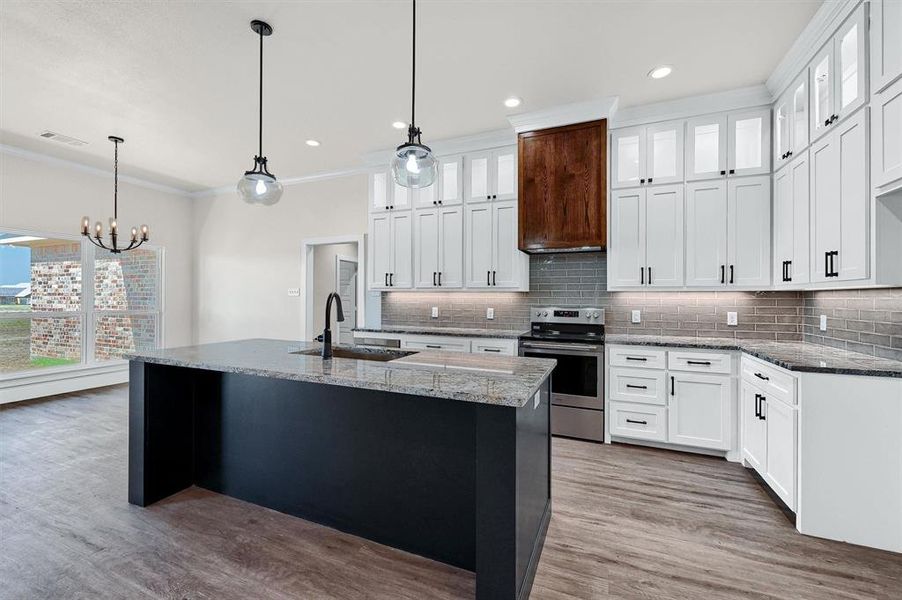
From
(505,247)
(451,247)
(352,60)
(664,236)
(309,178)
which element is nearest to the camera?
(352,60)

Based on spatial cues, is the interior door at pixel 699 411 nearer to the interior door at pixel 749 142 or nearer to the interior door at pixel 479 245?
the interior door at pixel 749 142

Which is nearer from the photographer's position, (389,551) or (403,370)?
(403,370)

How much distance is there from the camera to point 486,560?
167cm

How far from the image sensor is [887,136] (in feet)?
6.81

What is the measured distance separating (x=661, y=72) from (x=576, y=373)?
2.49 m

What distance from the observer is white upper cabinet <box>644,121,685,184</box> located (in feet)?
12.0

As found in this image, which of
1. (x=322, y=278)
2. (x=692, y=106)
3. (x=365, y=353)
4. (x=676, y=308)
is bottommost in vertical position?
(x=365, y=353)

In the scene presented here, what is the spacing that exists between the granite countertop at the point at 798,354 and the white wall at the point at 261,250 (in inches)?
147

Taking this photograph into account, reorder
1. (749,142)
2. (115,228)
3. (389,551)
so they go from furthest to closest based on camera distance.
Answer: (115,228) → (749,142) → (389,551)

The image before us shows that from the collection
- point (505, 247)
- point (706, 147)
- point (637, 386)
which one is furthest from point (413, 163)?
point (706, 147)

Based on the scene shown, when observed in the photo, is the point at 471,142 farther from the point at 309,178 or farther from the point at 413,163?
the point at 309,178

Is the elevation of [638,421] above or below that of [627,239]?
below

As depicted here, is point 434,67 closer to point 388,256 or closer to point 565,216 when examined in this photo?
point 565,216

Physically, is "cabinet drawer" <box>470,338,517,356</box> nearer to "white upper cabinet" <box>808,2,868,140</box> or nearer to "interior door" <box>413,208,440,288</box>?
"interior door" <box>413,208,440,288</box>
